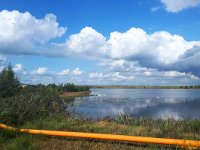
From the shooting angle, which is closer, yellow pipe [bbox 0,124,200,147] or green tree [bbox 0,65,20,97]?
yellow pipe [bbox 0,124,200,147]

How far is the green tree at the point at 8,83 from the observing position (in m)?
30.2

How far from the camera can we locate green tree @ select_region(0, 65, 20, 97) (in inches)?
1190

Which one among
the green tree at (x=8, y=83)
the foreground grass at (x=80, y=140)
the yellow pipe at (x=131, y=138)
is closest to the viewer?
the yellow pipe at (x=131, y=138)

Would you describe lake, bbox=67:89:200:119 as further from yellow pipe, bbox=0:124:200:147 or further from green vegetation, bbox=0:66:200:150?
yellow pipe, bbox=0:124:200:147

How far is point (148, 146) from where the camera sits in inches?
332

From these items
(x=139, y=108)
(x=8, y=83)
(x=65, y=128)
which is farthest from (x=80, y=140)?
(x=139, y=108)

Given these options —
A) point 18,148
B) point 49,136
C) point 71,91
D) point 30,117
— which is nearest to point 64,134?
point 49,136

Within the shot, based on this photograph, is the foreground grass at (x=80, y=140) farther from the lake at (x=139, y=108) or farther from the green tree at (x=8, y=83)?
the green tree at (x=8, y=83)

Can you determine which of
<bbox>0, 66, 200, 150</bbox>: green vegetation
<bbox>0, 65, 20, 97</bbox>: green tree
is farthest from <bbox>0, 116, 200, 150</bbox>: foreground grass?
<bbox>0, 65, 20, 97</bbox>: green tree

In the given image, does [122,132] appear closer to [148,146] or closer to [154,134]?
[154,134]

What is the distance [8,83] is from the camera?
32219 mm

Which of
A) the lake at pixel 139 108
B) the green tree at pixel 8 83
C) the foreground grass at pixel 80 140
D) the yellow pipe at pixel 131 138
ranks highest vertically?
the green tree at pixel 8 83

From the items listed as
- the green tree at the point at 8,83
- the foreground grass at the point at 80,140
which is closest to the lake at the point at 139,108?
the foreground grass at the point at 80,140

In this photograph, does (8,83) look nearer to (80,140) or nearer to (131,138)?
(80,140)
